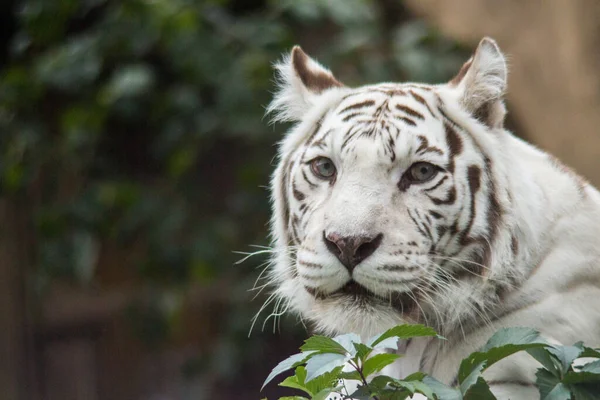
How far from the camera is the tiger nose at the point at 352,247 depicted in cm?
179

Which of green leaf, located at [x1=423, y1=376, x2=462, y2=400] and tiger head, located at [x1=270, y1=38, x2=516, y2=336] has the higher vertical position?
tiger head, located at [x1=270, y1=38, x2=516, y2=336]

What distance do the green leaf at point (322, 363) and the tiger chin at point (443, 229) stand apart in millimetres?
534

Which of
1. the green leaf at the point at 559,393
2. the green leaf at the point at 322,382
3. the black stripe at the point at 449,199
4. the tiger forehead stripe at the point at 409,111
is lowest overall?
the green leaf at the point at 559,393

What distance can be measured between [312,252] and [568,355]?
68 cm

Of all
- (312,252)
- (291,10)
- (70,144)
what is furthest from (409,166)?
(70,144)

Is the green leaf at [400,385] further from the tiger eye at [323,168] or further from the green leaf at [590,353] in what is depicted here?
the tiger eye at [323,168]

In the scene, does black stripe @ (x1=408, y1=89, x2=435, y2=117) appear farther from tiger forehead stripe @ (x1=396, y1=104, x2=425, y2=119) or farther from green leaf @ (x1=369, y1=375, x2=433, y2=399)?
green leaf @ (x1=369, y1=375, x2=433, y2=399)

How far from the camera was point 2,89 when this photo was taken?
4.43m

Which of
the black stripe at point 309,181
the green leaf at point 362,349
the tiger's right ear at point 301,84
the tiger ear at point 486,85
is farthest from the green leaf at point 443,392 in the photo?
the tiger's right ear at point 301,84

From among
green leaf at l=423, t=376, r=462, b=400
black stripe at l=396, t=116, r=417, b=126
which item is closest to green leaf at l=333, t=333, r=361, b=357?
green leaf at l=423, t=376, r=462, b=400

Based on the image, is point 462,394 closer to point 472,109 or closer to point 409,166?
point 409,166

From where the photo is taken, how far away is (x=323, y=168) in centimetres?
204

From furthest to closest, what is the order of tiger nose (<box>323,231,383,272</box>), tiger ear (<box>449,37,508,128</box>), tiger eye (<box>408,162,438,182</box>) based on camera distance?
tiger ear (<box>449,37,508,128</box>) → tiger eye (<box>408,162,438,182</box>) → tiger nose (<box>323,231,383,272</box>)

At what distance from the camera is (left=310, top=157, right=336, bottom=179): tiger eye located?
6.63ft
